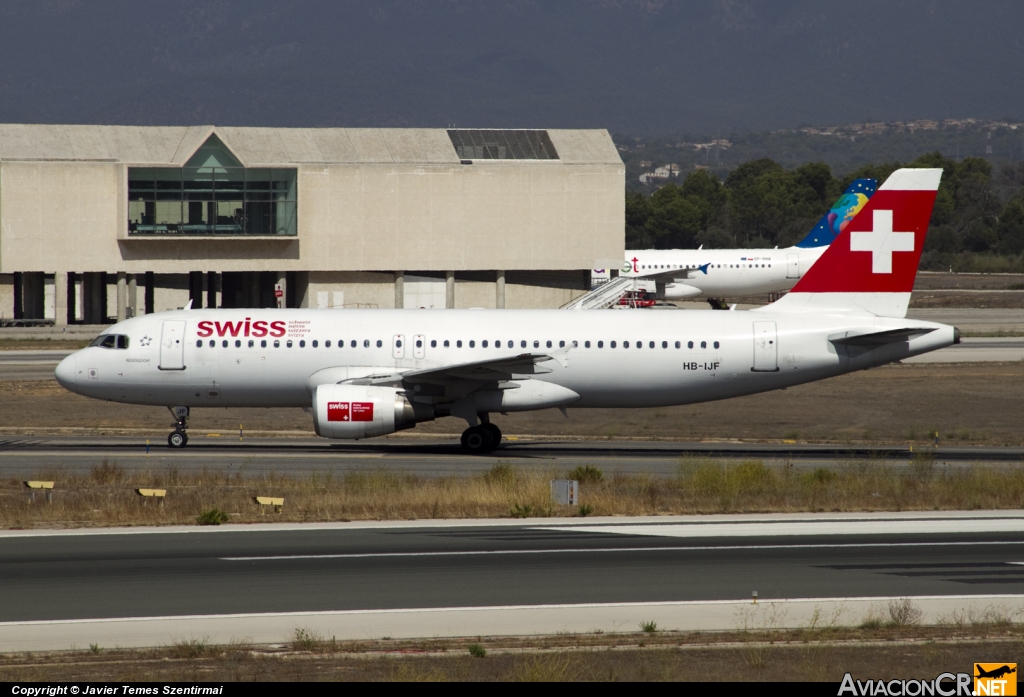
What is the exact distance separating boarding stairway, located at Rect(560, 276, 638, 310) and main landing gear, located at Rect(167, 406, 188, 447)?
39877mm

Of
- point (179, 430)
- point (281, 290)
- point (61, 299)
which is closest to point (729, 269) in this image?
point (281, 290)

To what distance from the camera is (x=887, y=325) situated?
3189cm

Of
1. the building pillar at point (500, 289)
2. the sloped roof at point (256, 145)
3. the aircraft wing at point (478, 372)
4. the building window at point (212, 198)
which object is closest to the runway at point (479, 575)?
the aircraft wing at point (478, 372)

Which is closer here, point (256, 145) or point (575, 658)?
point (575, 658)

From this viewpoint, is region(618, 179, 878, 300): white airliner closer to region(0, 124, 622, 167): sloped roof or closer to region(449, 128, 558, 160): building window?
region(0, 124, 622, 167): sloped roof

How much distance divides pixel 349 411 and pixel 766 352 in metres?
10.6

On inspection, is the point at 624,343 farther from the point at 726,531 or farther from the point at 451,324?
the point at 726,531

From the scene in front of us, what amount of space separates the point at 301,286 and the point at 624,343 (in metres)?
51.4

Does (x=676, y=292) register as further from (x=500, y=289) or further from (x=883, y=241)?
(x=883, y=241)

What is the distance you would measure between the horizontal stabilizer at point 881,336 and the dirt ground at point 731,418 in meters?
5.31

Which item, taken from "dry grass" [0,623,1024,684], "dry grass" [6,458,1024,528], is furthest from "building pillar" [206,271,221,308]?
"dry grass" [0,623,1024,684]

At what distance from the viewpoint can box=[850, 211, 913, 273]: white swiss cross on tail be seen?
1273 inches

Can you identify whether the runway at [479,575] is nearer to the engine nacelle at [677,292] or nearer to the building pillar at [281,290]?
the building pillar at [281,290]

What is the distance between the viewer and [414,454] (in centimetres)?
3198
